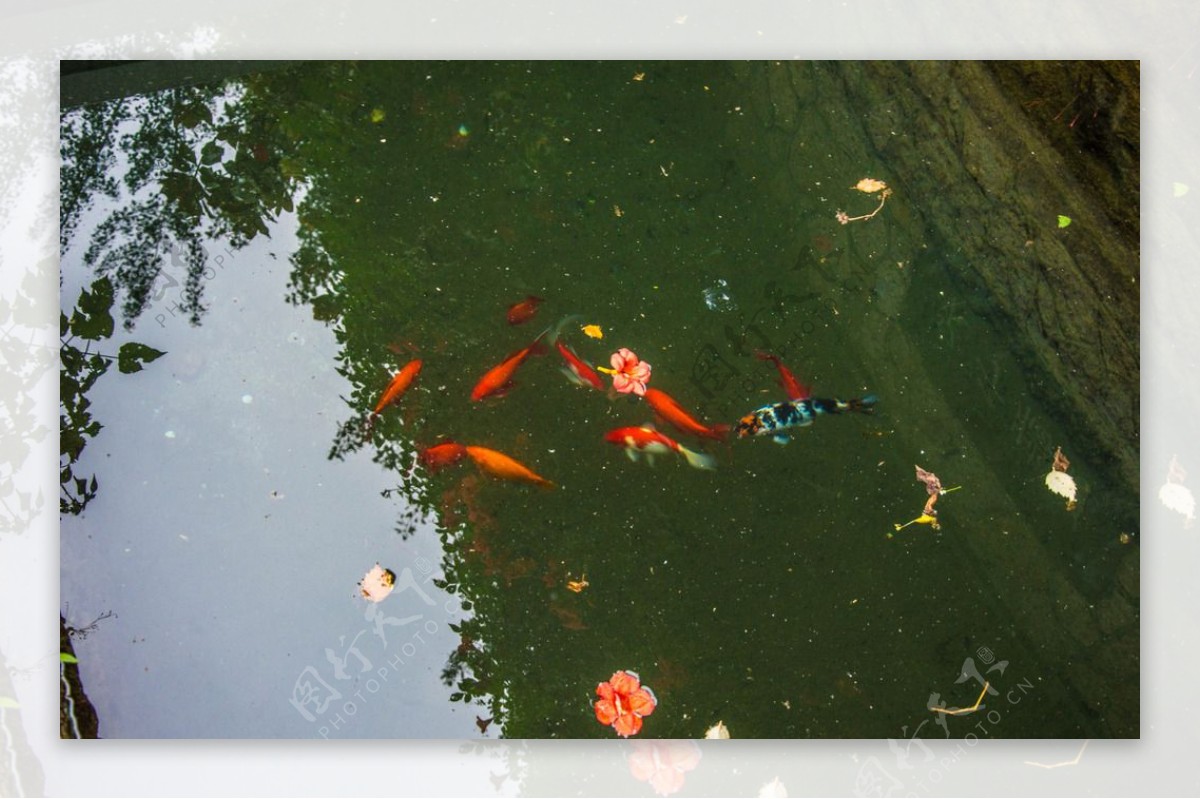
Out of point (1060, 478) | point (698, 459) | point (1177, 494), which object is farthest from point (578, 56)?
point (1177, 494)

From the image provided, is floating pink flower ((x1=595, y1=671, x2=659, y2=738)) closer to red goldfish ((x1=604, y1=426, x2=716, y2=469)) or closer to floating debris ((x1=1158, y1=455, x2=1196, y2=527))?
red goldfish ((x1=604, y1=426, x2=716, y2=469))

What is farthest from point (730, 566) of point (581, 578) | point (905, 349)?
point (905, 349)

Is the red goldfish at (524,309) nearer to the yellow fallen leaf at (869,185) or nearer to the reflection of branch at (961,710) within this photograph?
the yellow fallen leaf at (869,185)

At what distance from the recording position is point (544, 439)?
1.50 metres

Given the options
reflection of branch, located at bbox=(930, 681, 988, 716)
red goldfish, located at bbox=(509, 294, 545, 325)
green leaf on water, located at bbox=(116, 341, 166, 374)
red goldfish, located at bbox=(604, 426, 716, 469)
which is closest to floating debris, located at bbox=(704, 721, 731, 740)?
reflection of branch, located at bbox=(930, 681, 988, 716)

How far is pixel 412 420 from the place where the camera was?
4.94 feet

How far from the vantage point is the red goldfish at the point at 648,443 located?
1.50 meters

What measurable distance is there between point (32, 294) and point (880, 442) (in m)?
1.70

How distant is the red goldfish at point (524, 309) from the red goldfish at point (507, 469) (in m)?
0.26

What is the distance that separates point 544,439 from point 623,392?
182 mm

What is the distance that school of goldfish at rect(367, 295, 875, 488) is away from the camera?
1.50m

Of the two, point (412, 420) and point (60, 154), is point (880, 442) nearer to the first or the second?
Answer: point (412, 420)

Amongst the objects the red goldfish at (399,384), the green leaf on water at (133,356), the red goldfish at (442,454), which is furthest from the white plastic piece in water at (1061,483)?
the green leaf on water at (133,356)

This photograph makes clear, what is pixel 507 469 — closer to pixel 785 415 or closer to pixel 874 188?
pixel 785 415
